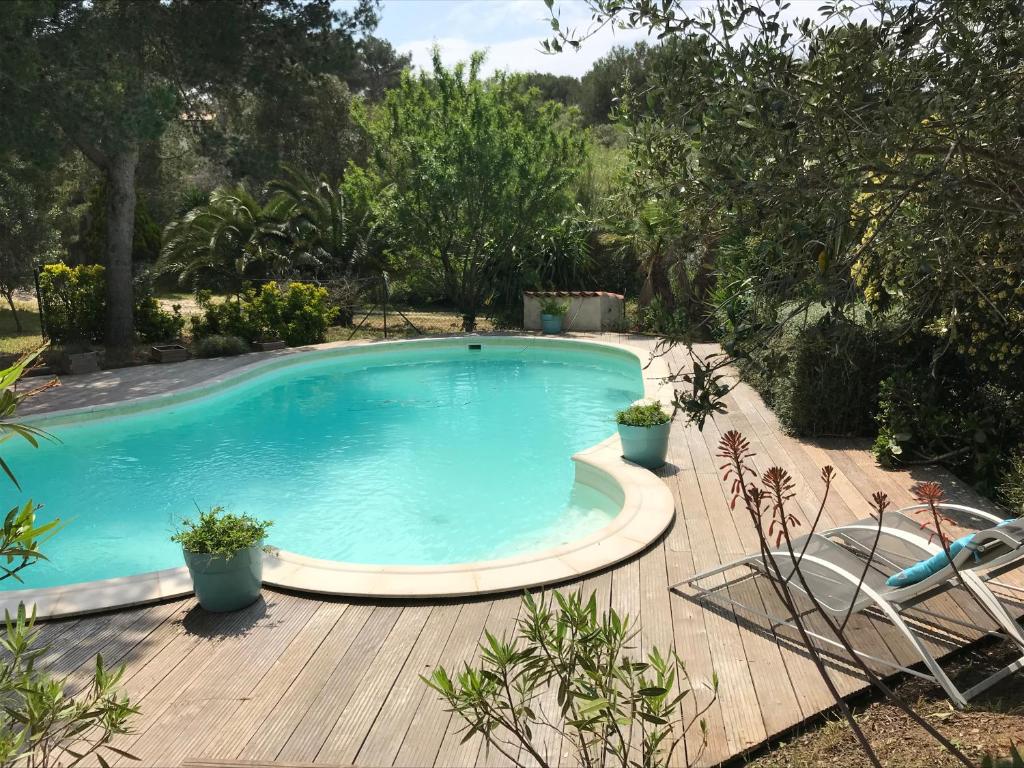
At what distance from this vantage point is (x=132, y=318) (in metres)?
15.8

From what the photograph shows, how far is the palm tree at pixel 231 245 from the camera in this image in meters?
19.3

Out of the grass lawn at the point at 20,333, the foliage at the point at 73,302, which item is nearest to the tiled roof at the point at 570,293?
the foliage at the point at 73,302

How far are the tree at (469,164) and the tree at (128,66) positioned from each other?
324 cm

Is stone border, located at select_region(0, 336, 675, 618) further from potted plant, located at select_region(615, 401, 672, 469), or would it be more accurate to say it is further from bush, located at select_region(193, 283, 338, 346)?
bush, located at select_region(193, 283, 338, 346)

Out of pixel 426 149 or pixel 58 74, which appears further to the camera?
pixel 426 149

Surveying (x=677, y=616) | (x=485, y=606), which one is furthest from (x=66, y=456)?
(x=677, y=616)

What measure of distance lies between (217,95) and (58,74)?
13.7ft

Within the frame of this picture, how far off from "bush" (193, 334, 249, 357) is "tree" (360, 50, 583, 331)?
4928mm

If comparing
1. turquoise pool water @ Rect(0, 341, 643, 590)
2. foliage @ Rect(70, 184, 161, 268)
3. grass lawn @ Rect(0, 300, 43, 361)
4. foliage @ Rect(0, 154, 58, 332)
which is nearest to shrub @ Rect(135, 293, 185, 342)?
grass lawn @ Rect(0, 300, 43, 361)

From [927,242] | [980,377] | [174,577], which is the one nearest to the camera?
[927,242]

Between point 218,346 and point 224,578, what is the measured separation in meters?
11.6

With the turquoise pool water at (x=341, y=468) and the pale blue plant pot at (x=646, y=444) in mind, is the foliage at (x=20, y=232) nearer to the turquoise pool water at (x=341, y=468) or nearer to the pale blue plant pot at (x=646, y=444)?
the turquoise pool water at (x=341, y=468)

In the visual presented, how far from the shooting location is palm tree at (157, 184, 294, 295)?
19281mm

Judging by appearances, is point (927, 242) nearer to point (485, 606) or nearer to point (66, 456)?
point (485, 606)
